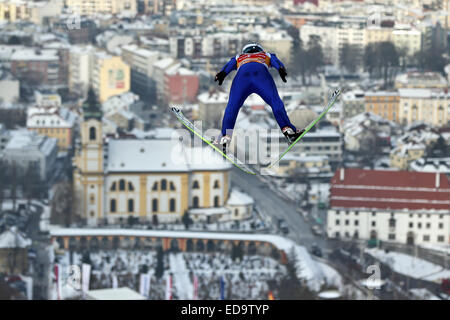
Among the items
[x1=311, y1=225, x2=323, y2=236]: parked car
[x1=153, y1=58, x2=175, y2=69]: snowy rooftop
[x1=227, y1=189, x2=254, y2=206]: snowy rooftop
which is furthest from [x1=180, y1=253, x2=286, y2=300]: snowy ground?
[x1=153, y1=58, x2=175, y2=69]: snowy rooftop

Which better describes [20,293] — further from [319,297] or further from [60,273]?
[319,297]

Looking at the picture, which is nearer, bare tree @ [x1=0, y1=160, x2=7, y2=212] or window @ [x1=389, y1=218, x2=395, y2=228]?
window @ [x1=389, y1=218, x2=395, y2=228]

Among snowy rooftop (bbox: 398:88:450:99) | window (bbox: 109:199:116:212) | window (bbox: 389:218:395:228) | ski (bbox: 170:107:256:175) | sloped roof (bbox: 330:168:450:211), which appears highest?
ski (bbox: 170:107:256:175)

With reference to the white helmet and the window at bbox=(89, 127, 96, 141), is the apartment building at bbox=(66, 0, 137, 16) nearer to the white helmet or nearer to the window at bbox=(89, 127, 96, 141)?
the window at bbox=(89, 127, 96, 141)

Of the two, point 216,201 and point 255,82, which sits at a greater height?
point 255,82

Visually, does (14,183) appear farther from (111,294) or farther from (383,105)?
(383,105)

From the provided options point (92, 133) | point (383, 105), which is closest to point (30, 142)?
point (92, 133)

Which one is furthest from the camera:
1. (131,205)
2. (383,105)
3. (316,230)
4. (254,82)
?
(383,105)
